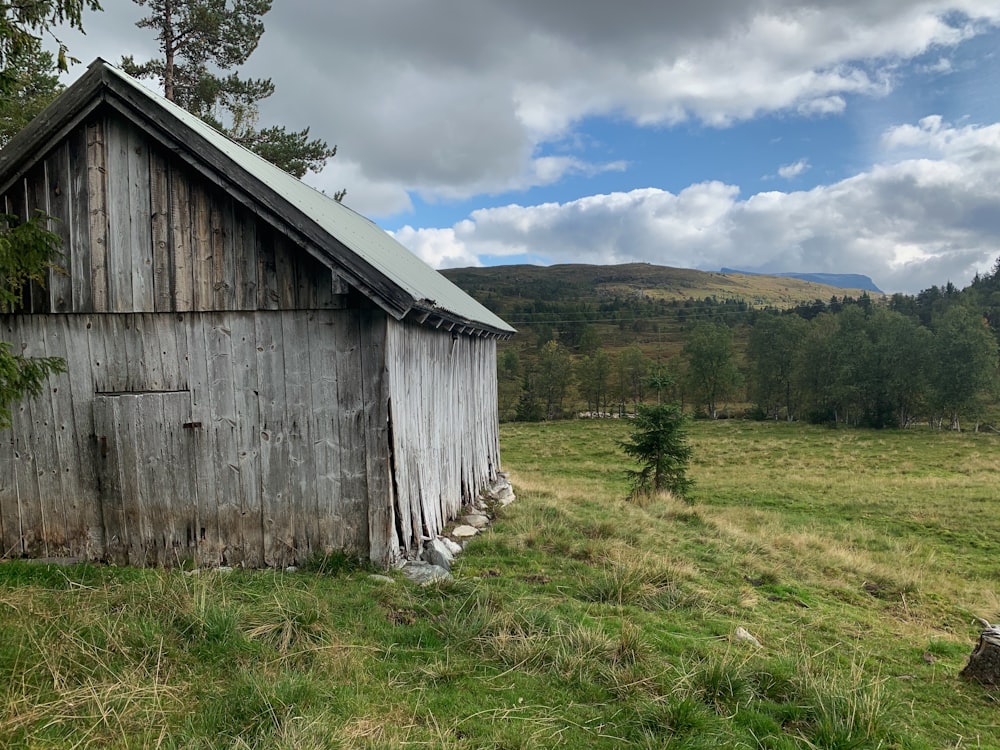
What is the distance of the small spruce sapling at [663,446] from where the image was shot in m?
17.6

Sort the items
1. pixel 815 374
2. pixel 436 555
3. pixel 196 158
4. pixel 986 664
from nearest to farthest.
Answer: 1. pixel 986 664
2. pixel 196 158
3. pixel 436 555
4. pixel 815 374

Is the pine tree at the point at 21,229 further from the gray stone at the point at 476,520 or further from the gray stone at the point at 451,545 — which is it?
the gray stone at the point at 476,520

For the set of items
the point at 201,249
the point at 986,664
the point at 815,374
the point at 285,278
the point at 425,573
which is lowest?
the point at 986,664

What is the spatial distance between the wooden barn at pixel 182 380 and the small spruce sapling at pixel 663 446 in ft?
38.0

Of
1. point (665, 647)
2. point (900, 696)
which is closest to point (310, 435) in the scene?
point (665, 647)

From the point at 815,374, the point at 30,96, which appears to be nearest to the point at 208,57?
the point at 30,96

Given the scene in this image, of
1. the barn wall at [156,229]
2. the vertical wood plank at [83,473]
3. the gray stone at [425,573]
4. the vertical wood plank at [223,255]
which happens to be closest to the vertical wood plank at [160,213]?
the barn wall at [156,229]

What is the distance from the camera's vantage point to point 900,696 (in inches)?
215

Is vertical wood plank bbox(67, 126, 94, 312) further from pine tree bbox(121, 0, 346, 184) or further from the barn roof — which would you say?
pine tree bbox(121, 0, 346, 184)

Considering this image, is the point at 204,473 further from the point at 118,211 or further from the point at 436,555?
the point at 118,211

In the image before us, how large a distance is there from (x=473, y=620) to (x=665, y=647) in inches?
76.2

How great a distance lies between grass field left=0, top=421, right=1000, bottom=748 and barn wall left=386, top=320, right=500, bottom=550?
102cm

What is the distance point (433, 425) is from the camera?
9.56m

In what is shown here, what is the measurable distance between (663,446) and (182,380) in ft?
45.5
